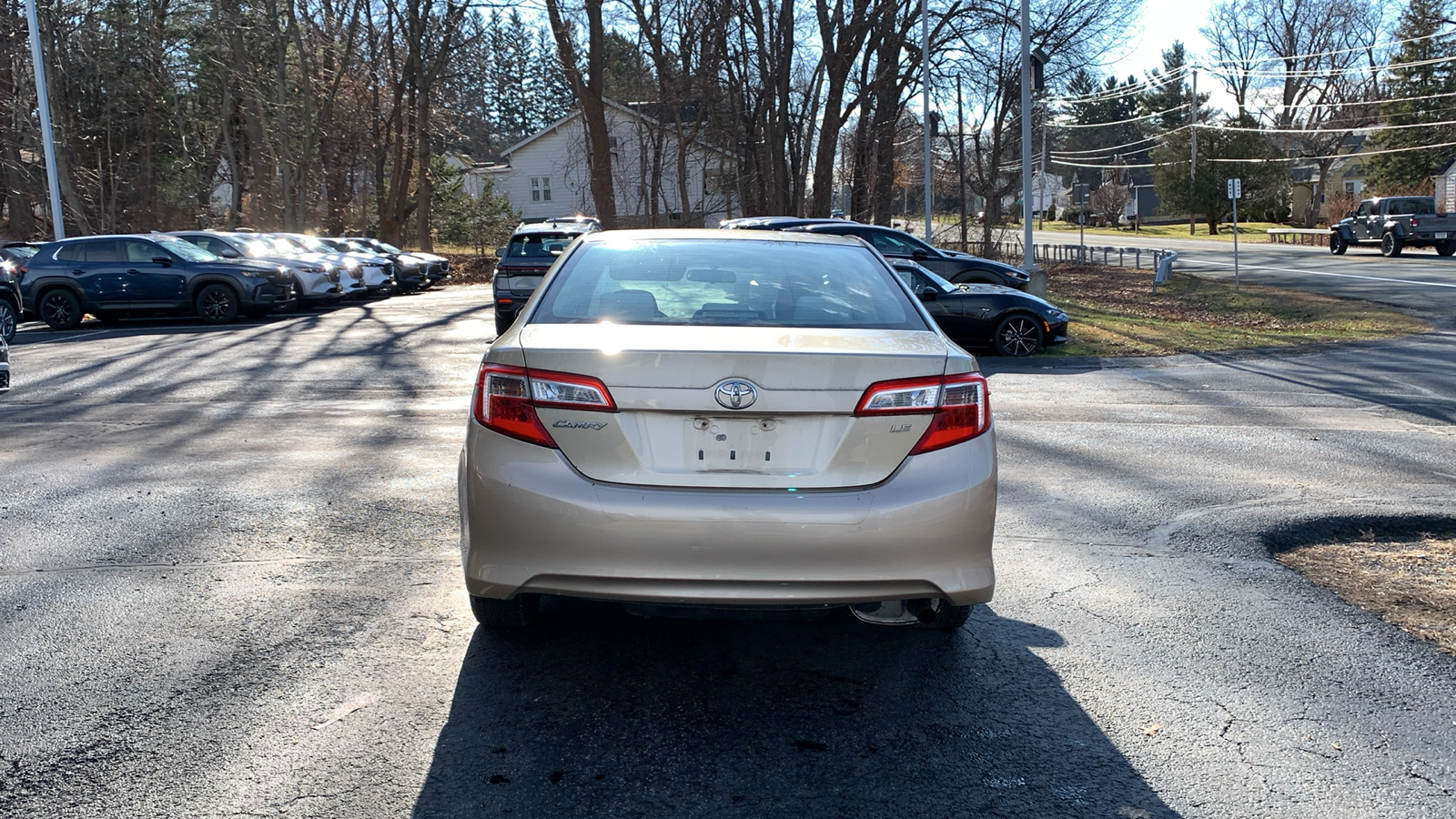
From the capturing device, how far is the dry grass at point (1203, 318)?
1655cm

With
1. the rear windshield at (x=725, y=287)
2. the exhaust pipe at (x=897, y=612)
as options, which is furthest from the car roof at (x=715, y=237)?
the exhaust pipe at (x=897, y=612)

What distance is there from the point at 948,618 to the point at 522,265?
13.5m

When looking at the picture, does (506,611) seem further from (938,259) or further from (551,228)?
(938,259)

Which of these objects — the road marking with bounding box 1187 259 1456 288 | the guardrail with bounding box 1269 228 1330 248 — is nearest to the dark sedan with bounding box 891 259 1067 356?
the road marking with bounding box 1187 259 1456 288

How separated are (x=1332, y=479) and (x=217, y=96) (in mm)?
44434

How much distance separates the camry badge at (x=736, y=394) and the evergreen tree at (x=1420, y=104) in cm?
6722

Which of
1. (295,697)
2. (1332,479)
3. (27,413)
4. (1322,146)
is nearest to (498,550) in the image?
(295,697)

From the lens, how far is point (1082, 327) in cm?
1809

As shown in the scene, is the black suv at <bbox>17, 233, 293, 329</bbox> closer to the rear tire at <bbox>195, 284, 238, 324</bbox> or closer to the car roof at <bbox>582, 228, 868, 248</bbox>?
the rear tire at <bbox>195, 284, 238, 324</bbox>

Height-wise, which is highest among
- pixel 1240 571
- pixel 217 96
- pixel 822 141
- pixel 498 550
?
pixel 217 96

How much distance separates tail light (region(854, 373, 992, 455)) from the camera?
149 inches

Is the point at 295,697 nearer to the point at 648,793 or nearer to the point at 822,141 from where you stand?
the point at 648,793

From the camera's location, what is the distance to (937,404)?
3871mm

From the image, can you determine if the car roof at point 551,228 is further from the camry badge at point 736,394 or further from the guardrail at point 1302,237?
the guardrail at point 1302,237
